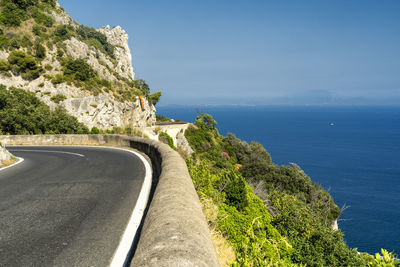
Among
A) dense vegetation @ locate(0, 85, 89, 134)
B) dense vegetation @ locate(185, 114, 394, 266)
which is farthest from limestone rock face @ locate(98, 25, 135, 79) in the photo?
dense vegetation @ locate(185, 114, 394, 266)

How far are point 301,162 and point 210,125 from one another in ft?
176

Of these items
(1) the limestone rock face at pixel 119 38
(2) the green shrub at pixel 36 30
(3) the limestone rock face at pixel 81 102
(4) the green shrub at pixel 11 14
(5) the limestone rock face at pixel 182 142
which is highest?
(1) the limestone rock face at pixel 119 38

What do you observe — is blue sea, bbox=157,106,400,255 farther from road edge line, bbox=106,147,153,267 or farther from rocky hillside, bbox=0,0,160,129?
rocky hillside, bbox=0,0,160,129

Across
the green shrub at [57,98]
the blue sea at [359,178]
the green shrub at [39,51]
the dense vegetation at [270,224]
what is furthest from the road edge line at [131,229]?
the green shrub at [39,51]

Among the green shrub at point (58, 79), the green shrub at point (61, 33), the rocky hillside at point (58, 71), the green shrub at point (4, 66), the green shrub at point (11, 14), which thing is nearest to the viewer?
the green shrub at point (4, 66)

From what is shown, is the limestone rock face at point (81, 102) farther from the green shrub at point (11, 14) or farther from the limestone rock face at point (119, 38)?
the limestone rock face at point (119, 38)

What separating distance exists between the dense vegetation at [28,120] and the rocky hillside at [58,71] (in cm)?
857

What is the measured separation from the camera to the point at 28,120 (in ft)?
93.2

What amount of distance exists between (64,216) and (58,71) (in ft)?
161

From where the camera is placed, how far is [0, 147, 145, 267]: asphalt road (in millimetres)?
3365

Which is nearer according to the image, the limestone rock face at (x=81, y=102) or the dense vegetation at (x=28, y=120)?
the dense vegetation at (x=28, y=120)

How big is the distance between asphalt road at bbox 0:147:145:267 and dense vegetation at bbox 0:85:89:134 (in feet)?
76.3

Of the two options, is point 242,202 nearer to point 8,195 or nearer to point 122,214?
point 122,214

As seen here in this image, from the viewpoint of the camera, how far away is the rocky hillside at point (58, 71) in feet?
136
